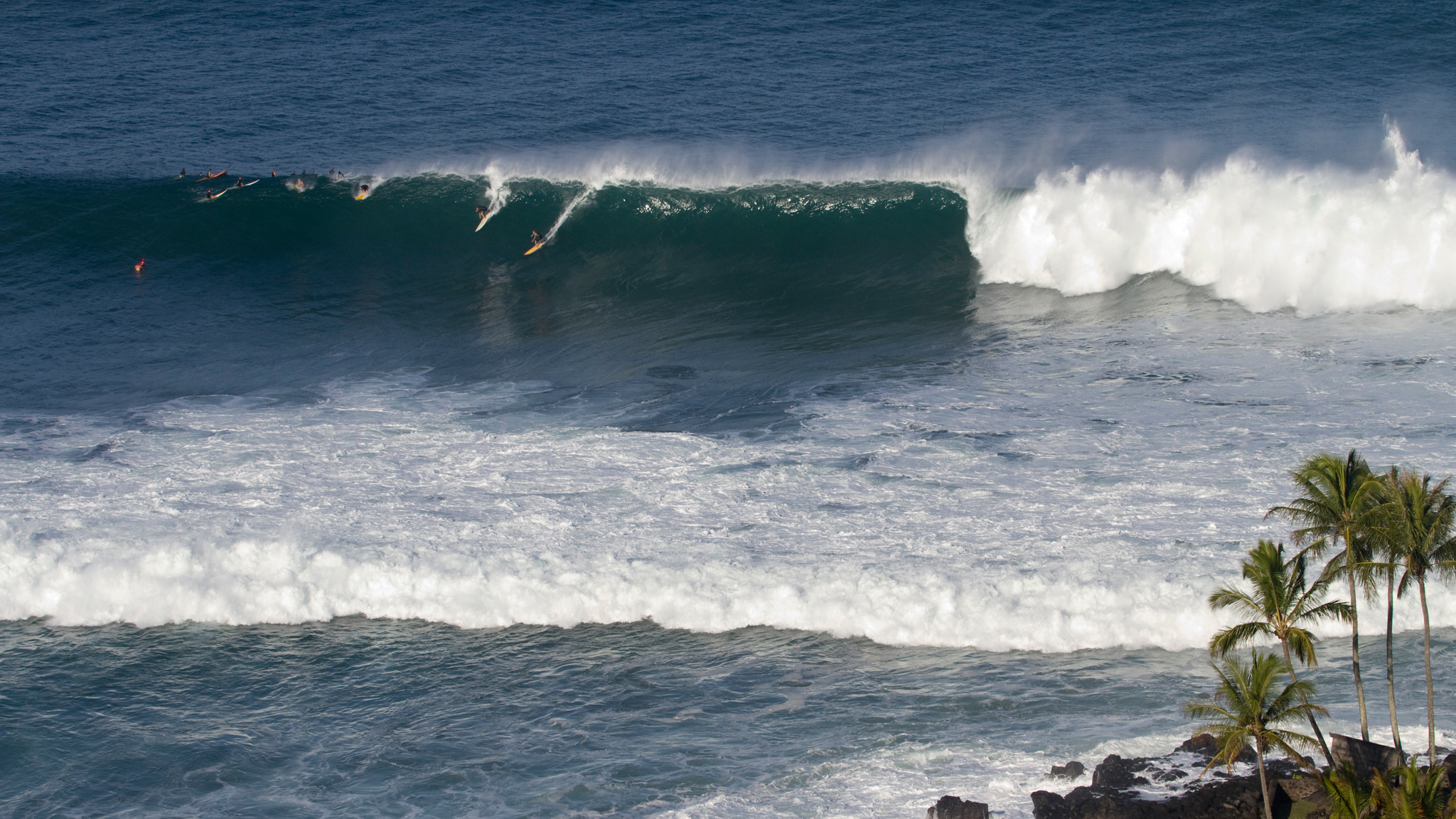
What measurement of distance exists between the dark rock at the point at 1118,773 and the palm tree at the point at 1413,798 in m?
2.24

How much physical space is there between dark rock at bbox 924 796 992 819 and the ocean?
0.36 metres

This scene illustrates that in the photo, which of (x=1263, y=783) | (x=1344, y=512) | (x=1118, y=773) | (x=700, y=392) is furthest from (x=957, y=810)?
(x=700, y=392)

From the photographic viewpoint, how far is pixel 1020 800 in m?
12.8

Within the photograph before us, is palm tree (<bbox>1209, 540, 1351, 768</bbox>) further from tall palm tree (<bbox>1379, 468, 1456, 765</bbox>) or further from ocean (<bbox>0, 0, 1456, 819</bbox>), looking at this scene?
ocean (<bbox>0, 0, 1456, 819</bbox>)

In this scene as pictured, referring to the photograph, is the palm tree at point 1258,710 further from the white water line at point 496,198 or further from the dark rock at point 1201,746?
the white water line at point 496,198

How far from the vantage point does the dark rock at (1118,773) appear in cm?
1275

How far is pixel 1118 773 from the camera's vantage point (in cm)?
1289

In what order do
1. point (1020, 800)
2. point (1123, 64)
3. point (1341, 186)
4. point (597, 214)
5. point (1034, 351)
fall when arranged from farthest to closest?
point (1123, 64) < point (597, 214) < point (1341, 186) < point (1034, 351) < point (1020, 800)

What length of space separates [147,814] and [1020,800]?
9608 mm

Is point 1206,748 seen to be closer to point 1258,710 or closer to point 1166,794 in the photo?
point 1166,794

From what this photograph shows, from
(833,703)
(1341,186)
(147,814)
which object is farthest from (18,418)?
(1341,186)

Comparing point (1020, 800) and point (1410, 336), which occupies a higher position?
point (1410, 336)

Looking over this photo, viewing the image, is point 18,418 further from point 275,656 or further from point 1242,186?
point 1242,186

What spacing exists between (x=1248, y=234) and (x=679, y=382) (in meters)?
14.9
